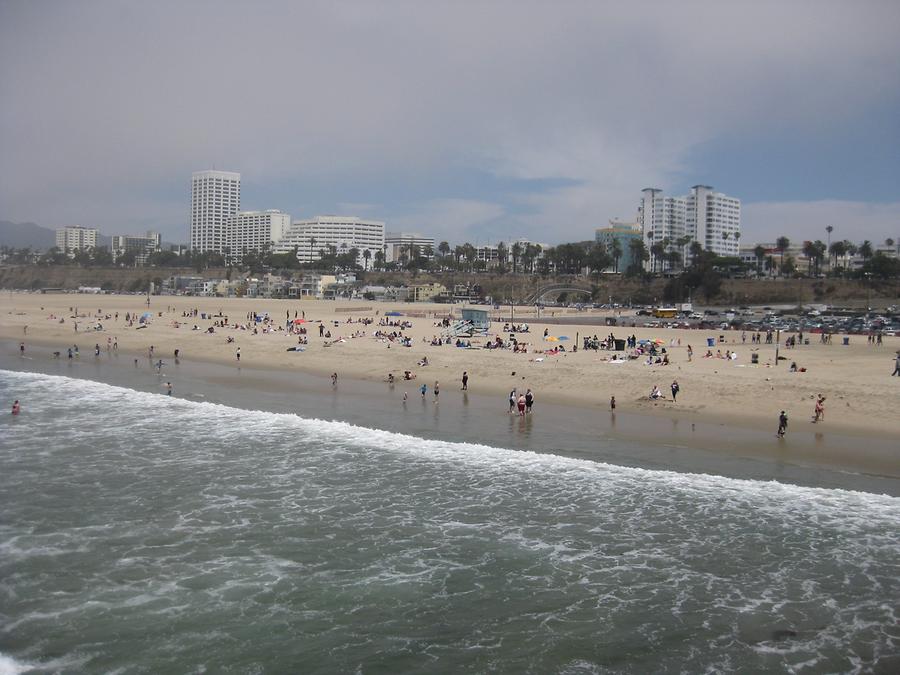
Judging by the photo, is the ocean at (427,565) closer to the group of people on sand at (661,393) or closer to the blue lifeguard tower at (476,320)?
the group of people on sand at (661,393)

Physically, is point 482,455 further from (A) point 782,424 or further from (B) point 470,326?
(B) point 470,326

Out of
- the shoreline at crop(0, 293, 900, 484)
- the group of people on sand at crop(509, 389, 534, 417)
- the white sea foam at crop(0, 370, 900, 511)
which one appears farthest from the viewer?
the group of people on sand at crop(509, 389, 534, 417)

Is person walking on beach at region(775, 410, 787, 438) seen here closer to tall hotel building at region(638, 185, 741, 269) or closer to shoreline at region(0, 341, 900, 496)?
shoreline at region(0, 341, 900, 496)

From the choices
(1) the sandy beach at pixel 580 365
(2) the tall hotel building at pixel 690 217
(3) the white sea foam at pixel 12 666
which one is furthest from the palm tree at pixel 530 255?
(3) the white sea foam at pixel 12 666

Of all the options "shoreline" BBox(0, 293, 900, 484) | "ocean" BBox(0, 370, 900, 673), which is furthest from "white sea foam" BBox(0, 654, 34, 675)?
"shoreline" BBox(0, 293, 900, 484)

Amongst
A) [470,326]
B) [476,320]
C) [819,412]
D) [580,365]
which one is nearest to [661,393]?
[819,412]

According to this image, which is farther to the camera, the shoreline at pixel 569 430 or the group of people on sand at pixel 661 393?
the group of people on sand at pixel 661 393
